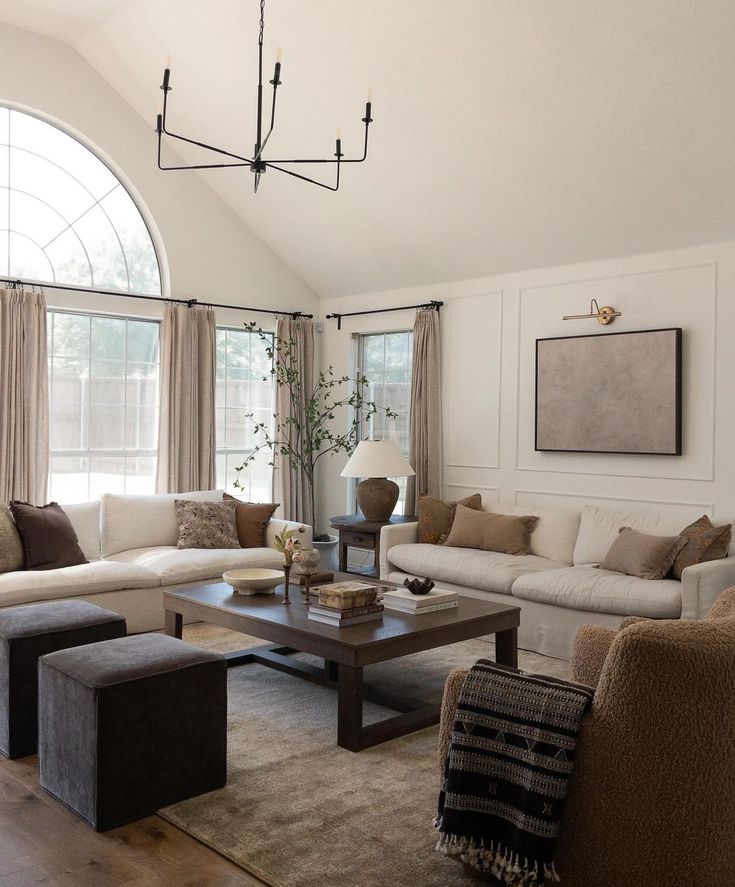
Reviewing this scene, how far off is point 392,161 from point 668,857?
472cm

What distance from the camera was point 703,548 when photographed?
4617 millimetres

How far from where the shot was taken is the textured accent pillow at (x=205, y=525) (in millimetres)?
5797

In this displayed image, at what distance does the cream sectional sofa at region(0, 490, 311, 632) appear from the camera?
15.6 ft

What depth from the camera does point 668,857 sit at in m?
2.13

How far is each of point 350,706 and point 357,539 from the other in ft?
9.59

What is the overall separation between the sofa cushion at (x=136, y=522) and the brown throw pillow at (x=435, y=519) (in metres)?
1.71

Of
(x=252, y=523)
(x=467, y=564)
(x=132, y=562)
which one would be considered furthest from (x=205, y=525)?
(x=467, y=564)

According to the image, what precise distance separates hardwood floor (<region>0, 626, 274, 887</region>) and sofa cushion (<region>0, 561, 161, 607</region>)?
176 centimetres

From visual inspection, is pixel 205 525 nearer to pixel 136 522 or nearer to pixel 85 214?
pixel 136 522

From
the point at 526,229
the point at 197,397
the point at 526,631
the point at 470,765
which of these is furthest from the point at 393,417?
the point at 470,765

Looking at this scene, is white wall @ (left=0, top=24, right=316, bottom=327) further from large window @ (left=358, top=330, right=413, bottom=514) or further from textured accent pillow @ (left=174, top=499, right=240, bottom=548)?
textured accent pillow @ (left=174, top=499, right=240, bottom=548)

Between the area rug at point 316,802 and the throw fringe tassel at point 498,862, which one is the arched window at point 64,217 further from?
the throw fringe tassel at point 498,862

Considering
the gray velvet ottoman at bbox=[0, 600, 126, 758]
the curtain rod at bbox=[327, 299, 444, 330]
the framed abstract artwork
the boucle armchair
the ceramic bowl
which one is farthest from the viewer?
the curtain rod at bbox=[327, 299, 444, 330]

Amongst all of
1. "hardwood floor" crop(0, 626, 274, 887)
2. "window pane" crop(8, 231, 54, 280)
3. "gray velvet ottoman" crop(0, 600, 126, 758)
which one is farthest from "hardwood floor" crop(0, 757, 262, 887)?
"window pane" crop(8, 231, 54, 280)
